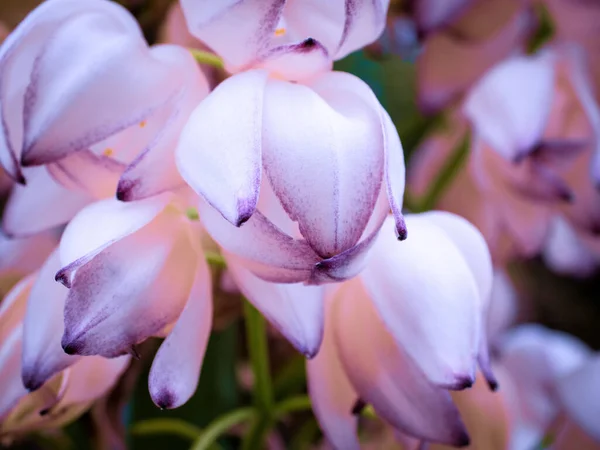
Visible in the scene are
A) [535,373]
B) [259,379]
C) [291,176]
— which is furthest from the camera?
[535,373]

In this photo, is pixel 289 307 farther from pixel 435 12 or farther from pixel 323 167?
pixel 435 12

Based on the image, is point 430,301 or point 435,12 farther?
point 435,12

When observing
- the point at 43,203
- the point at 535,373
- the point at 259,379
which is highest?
the point at 43,203

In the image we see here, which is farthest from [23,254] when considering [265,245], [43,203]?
[265,245]

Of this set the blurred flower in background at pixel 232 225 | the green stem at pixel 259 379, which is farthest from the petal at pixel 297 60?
the green stem at pixel 259 379

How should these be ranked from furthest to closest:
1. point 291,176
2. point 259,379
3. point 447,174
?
point 447,174
point 259,379
point 291,176

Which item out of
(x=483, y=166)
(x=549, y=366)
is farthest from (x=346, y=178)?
(x=549, y=366)
